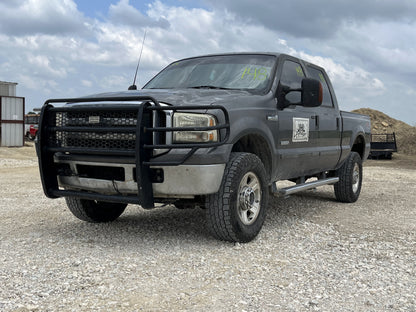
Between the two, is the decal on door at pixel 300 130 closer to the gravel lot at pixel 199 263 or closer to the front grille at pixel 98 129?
the gravel lot at pixel 199 263

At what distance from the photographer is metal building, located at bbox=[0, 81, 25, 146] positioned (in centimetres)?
2620

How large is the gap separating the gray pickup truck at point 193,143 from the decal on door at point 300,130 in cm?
1

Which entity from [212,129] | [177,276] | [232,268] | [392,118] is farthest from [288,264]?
[392,118]

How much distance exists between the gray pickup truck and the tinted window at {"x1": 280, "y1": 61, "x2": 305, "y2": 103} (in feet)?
0.07

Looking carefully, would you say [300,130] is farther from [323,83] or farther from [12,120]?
[12,120]

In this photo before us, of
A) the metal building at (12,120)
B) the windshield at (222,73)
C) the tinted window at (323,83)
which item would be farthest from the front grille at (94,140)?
the metal building at (12,120)

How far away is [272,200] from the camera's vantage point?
797cm

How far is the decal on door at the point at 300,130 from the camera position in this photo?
598cm

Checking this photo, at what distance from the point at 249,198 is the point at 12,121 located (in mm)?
24459

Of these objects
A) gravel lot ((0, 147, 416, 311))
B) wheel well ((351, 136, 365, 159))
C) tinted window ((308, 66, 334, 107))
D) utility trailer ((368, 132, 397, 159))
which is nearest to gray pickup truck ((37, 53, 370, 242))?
gravel lot ((0, 147, 416, 311))

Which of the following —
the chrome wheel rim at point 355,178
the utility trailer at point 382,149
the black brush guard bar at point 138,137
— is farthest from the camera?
the utility trailer at point 382,149

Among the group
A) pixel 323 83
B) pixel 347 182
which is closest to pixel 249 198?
pixel 323 83

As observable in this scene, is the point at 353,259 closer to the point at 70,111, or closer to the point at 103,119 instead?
the point at 103,119

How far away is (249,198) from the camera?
489 cm
